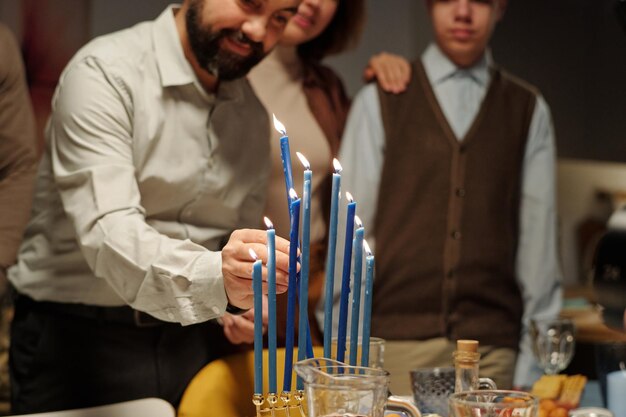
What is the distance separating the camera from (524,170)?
2.46m

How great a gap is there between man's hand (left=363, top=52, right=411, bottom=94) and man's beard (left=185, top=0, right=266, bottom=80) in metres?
0.66

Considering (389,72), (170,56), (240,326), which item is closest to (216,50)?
(170,56)

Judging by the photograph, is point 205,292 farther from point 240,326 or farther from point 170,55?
point 170,55

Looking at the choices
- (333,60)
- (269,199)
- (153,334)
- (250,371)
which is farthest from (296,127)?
(250,371)

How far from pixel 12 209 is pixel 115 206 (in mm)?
444

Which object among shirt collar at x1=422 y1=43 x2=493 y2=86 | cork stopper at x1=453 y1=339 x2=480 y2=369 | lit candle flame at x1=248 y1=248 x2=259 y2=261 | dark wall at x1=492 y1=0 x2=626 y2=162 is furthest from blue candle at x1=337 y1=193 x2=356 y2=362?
dark wall at x1=492 y1=0 x2=626 y2=162

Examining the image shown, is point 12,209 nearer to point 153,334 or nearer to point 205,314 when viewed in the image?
point 153,334

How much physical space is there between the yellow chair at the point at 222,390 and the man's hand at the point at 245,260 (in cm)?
37

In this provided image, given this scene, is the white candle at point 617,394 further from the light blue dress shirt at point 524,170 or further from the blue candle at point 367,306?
the light blue dress shirt at point 524,170

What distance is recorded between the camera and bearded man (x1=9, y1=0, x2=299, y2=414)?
1.68 meters

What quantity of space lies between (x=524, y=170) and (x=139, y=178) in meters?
1.11

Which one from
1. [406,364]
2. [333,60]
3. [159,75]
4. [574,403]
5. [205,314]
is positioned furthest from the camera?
[333,60]

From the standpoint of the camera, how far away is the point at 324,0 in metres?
2.20

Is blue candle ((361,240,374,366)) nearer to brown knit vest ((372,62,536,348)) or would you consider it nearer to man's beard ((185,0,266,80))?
man's beard ((185,0,266,80))
